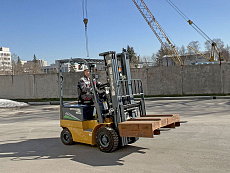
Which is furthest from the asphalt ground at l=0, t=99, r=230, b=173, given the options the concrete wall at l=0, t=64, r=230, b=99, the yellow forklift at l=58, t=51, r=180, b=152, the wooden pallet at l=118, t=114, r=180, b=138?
the concrete wall at l=0, t=64, r=230, b=99

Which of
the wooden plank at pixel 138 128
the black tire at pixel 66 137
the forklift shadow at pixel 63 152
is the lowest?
the forklift shadow at pixel 63 152

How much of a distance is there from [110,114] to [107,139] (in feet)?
2.05

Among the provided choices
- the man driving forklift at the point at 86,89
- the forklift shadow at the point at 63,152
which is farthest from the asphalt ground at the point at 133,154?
the man driving forklift at the point at 86,89

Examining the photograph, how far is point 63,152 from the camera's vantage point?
21.6ft

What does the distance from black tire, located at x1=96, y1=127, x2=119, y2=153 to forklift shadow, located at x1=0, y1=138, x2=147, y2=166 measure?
14cm

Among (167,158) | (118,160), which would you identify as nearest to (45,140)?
(118,160)

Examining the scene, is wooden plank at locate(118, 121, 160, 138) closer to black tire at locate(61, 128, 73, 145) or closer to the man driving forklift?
the man driving forklift

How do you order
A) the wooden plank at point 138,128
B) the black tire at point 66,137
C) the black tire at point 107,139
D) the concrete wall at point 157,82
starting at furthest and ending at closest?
1. the concrete wall at point 157,82
2. the black tire at point 66,137
3. the black tire at point 107,139
4. the wooden plank at point 138,128

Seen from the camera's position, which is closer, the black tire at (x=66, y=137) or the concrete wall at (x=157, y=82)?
the black tire at (x=66, y=137)

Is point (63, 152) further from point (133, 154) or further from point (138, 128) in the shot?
point (138, 128)

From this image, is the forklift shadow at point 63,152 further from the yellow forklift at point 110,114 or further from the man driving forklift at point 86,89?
the man driving forklift at point 86,89

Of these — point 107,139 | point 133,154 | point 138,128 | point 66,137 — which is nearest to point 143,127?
point 138,128

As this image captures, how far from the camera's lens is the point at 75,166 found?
5445 millimetres

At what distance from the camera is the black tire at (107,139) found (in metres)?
6.05
